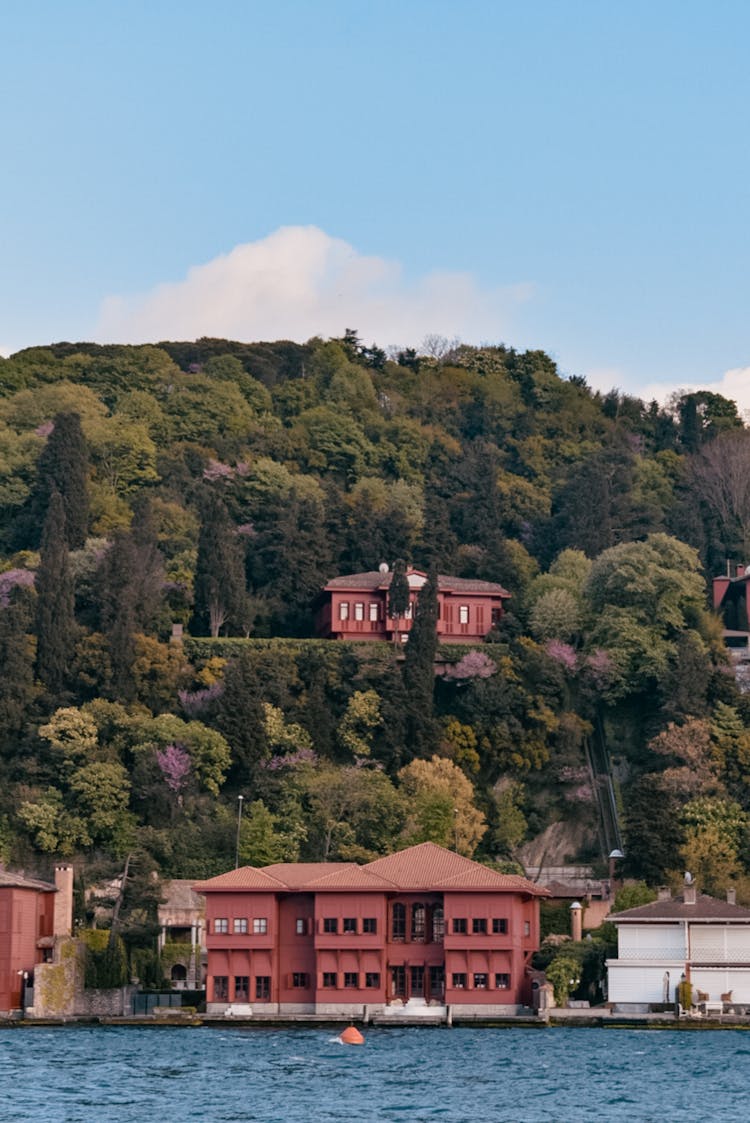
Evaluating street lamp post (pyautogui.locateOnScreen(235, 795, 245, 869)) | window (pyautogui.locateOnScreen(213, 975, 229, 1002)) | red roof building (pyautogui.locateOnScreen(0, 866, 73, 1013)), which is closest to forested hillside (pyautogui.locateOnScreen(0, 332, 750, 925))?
street lamp post (pyautogui.locateOnScreen(235, 795, 245, 869))

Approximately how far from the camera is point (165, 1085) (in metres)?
68.9

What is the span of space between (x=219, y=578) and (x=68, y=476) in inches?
383

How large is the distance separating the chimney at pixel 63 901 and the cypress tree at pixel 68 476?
27.6 m

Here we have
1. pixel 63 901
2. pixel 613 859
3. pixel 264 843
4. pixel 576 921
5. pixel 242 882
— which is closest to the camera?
pixel 242 882

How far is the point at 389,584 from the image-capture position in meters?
118

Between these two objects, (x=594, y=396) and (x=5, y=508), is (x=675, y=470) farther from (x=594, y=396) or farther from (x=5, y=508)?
(x=5, y=508)

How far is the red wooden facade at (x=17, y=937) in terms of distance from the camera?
89875 mm

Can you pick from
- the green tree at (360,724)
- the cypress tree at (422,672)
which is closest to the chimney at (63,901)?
the green tree at (360,724)

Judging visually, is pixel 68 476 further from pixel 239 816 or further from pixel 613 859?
pixel 613 859

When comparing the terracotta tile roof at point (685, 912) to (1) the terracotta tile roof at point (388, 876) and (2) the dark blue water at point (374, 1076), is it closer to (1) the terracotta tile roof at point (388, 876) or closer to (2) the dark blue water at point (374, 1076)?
(1) the terracotta tile roof at point (388, 876)

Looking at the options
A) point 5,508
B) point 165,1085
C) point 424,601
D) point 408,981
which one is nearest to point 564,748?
point 424,601

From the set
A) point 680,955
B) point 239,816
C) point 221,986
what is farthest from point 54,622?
point 680,955

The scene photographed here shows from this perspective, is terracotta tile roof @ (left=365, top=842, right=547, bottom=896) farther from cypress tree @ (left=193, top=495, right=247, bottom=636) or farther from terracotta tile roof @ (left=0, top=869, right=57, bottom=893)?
cypress tree @ (left=193, top=495, right=247, bottom=636)

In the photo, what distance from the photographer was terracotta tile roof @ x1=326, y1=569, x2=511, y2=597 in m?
118
